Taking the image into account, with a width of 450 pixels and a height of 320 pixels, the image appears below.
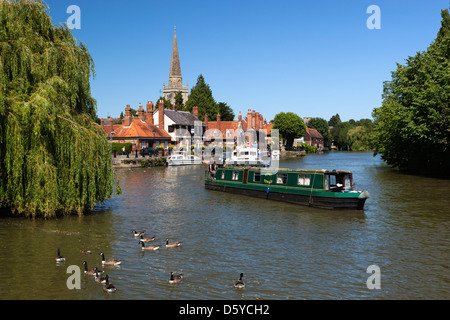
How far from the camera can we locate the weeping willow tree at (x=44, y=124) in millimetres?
19703

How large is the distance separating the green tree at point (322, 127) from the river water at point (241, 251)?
16012 centimetres

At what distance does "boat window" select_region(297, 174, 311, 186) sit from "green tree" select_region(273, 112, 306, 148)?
9928 cm

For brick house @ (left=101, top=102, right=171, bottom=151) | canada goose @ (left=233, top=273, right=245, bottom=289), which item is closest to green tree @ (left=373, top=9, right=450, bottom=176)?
canada goose @ (left=233, top=273, right=245, bottom=289)

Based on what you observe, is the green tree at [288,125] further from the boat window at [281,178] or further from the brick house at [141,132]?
the boat window at [281,178]

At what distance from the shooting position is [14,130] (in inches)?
769

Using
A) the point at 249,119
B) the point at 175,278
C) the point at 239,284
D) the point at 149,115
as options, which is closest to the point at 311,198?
the point at 239,284

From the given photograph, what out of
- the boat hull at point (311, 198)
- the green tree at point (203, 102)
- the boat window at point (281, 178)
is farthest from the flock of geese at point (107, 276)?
the green tree at point (203, 102)

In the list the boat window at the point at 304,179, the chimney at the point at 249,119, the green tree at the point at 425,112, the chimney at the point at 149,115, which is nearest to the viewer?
the boat window at the point at 304,179

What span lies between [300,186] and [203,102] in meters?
91.5

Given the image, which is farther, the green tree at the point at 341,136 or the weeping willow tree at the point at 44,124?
the green tree at the point at 341,136

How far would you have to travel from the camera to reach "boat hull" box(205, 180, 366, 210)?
87.9 feet

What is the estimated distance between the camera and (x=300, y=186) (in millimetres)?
29938
